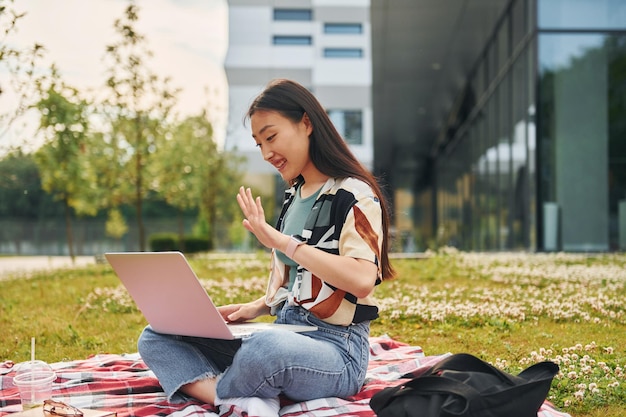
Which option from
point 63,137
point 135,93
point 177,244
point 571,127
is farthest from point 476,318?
point 177,244

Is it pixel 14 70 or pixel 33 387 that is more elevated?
pixel 14 70

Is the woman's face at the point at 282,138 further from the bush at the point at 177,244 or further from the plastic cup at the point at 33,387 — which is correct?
the bush at the point at 177,244

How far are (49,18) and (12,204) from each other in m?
29.8

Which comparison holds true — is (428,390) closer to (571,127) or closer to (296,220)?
(296,220)

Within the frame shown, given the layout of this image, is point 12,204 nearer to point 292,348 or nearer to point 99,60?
point 99,60

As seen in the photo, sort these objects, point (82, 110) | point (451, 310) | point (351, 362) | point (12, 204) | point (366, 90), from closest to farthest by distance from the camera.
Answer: point (351, 362) → point (451, 310) → point (82, 110) → point (366, 90) → point (12, 204)

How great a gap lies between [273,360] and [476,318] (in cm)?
335

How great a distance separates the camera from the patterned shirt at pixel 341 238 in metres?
2.99

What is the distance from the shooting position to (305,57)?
2912 cm

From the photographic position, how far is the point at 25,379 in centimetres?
288

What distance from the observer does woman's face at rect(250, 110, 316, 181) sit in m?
3.13

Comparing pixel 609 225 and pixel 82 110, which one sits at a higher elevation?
pixel 82 110

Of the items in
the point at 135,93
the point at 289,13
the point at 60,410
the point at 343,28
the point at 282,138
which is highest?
the point at 289,13

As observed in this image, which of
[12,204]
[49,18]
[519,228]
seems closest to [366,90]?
[519,228]
